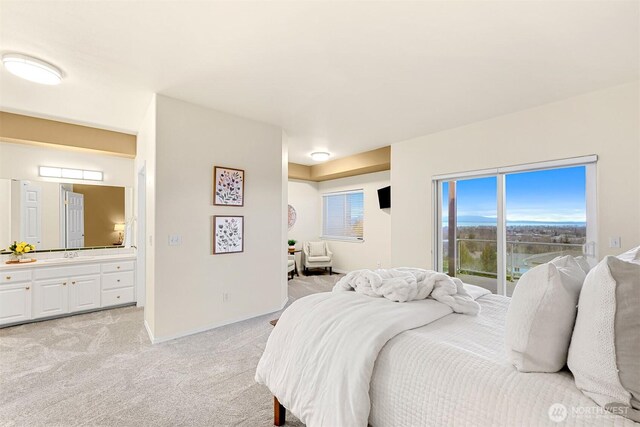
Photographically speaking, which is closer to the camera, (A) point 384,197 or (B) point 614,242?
(B) point 614,242

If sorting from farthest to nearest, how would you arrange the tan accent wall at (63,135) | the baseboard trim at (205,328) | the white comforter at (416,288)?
the tan accent wall at (63,135), the baseboard trim at (205,328), the white comforter at (416,288)

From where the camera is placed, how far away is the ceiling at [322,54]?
1779 mm

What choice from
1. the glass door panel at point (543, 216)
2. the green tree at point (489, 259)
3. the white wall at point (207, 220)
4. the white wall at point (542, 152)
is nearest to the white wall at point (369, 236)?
the white wall at point (542, 152)

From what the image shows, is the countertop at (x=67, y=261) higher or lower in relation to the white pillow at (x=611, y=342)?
lower

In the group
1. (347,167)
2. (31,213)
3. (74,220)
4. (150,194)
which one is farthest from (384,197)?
(31,213)

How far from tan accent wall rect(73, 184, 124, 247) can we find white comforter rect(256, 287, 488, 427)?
152 inches

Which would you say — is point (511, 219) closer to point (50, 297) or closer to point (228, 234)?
point (228, 234)

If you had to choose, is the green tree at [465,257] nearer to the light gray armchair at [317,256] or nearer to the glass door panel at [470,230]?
the glass door panel at [470,230]

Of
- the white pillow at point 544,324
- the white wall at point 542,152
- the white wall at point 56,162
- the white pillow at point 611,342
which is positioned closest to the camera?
the white pillow at point 611,342

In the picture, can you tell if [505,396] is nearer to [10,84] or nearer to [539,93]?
[539,93]

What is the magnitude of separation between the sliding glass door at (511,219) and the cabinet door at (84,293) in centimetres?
482

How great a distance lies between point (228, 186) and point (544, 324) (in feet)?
10.6

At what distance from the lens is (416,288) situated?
1739 mm

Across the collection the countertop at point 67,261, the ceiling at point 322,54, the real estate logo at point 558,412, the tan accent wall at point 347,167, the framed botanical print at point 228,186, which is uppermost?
the ceiling at point 322,54
